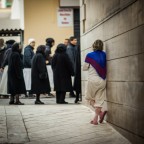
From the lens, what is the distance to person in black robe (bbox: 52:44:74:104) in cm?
1418

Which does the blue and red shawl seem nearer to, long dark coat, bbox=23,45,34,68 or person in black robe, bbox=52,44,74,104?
person in black robe, bbox=52,44,74,104

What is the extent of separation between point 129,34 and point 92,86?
218cm

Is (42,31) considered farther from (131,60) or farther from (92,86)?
(131,60)

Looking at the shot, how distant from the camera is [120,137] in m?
8.13

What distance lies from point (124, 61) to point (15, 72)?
248 inches

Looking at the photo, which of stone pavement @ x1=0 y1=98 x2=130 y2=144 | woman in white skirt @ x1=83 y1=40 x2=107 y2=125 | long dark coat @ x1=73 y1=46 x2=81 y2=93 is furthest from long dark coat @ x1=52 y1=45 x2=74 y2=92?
woman in white skirt @ x1=83 y1=40 x2=107 y2=125

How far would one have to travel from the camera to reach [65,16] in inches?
800

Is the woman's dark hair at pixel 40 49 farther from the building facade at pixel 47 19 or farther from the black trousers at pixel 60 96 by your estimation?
the building facade at pixel 47 19

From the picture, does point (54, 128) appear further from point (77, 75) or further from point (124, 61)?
point (77, 75)

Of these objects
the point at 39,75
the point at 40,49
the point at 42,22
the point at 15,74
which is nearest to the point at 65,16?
the point at 42,22

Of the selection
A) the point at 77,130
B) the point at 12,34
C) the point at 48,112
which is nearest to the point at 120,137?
the point at 77,130

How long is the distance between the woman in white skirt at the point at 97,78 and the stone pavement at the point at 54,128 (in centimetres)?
34

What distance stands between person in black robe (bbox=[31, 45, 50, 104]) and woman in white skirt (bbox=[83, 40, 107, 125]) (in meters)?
4.58

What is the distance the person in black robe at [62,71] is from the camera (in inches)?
558
